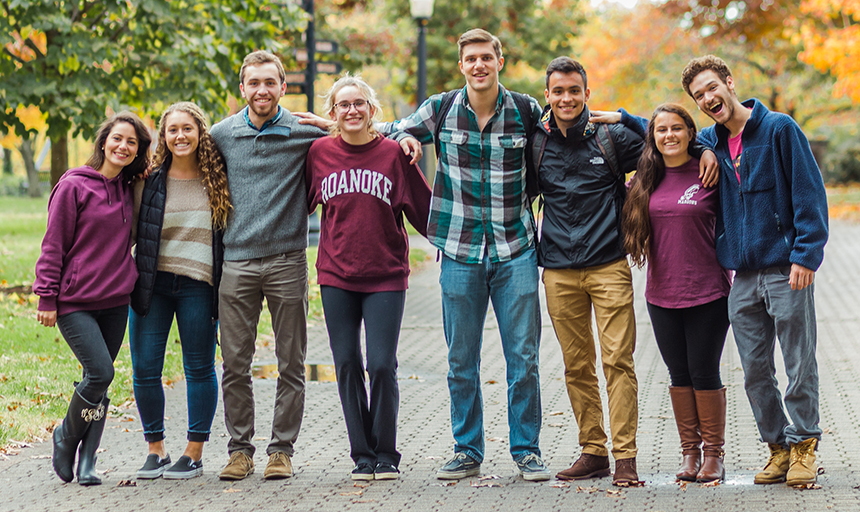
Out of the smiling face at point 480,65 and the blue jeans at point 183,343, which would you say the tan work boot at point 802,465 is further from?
the blue jeans at point 183,343

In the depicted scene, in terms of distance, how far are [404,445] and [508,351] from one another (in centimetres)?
112

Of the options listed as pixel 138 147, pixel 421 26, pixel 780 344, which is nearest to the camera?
pixel 780 344

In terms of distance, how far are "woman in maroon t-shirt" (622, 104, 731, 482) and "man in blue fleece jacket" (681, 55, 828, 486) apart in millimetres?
105

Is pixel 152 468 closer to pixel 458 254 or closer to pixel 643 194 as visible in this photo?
pixel 458 254

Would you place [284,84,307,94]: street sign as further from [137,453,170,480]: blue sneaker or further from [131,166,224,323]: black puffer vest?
[137,453,170,480]: blue sneaker

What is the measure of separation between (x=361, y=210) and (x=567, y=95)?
1.18m

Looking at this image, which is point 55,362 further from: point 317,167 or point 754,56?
point 754,56

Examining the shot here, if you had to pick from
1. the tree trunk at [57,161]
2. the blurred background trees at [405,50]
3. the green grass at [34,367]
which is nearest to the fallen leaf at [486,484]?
the green grass at [34,367]

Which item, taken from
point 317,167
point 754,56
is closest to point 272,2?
point 317,167

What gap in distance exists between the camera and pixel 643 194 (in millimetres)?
4586

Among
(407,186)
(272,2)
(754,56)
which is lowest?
(407,186)

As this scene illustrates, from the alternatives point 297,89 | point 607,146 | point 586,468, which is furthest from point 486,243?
point 297,89

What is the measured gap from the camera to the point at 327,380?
7430mm

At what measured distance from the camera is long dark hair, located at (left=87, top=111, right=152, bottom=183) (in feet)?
15.8
